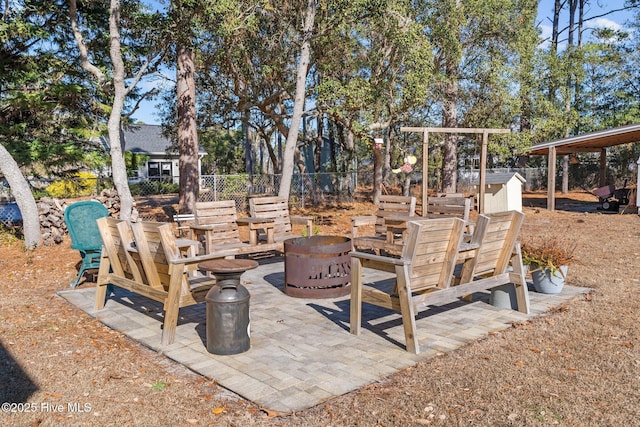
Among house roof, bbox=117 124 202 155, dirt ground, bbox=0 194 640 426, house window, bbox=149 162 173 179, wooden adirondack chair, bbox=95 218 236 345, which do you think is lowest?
dirt ground, bbox=0 194 640 426

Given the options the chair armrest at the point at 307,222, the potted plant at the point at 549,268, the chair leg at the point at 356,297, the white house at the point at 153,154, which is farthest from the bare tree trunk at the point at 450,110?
the white house at the point at 153,154

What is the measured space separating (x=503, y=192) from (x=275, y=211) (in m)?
11.3

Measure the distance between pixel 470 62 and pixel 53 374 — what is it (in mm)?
16921

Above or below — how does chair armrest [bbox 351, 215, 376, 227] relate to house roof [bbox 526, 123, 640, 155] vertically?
below

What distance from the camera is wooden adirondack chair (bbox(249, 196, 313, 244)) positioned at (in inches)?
329

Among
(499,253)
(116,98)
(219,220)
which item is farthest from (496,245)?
(116,98)

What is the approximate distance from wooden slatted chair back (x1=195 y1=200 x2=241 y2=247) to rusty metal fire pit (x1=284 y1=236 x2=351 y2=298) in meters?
1.82

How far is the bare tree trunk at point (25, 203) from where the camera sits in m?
9.66

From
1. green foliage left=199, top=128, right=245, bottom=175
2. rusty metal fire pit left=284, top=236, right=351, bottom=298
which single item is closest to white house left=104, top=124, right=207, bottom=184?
green foliage left=199, top=128, right=245, bottom=175

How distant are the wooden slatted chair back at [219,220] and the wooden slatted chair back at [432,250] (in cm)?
394

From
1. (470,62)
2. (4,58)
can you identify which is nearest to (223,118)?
(4,58)

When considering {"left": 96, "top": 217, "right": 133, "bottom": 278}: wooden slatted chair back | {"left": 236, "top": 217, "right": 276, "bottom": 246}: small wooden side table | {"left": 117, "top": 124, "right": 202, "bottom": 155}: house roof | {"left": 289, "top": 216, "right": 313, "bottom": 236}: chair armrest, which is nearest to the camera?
{"left": 96, "top": 217, "right": 133, "bottom": 278}: wooden slatted chair back

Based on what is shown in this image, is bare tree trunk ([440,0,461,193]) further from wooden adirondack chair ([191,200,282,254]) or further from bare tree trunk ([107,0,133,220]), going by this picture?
wooden adirondack chair ([191,200,282,254])

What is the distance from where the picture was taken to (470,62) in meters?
17.6
